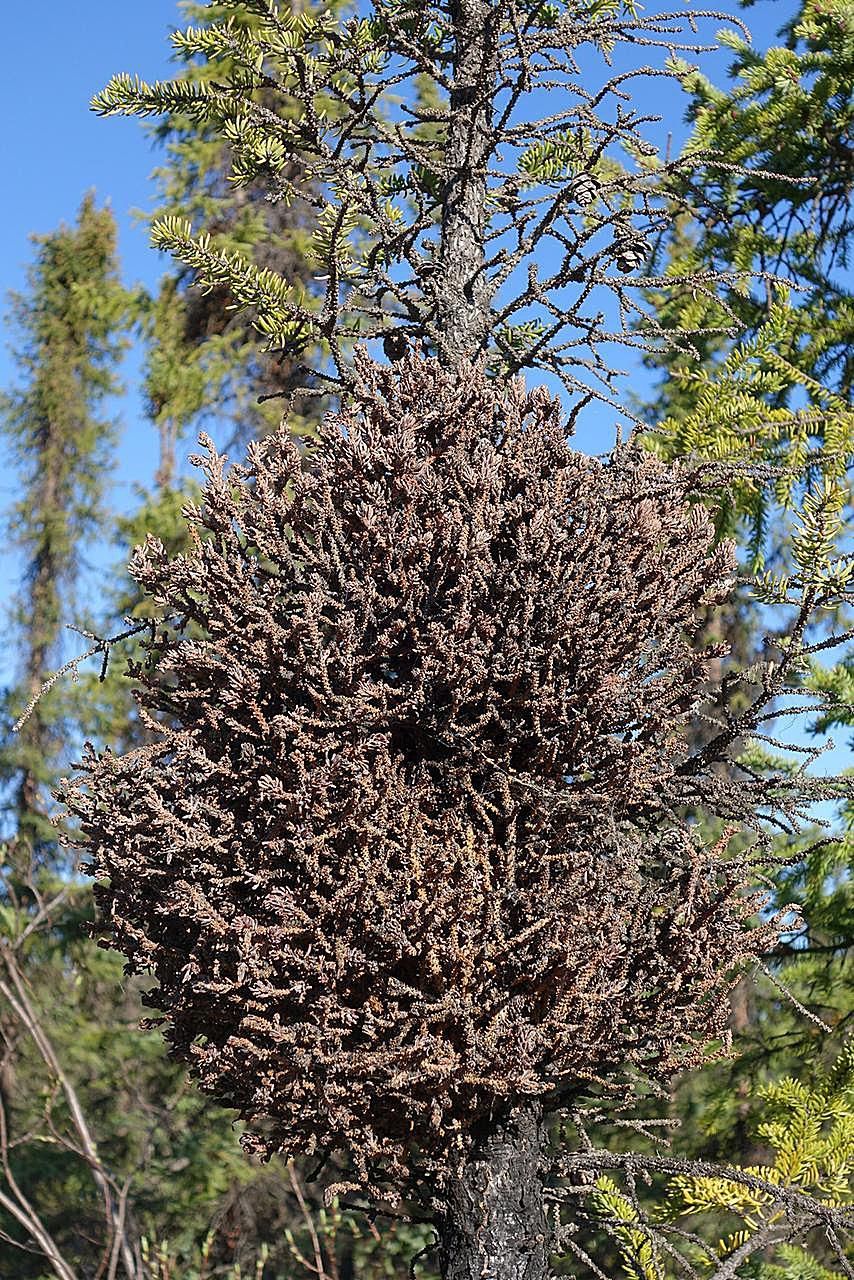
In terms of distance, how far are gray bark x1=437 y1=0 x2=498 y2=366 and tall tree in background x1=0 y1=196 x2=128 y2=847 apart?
15.0 m

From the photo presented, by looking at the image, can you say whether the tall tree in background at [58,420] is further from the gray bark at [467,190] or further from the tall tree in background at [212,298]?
the gray bark at [467,190]

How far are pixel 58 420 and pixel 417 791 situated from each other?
58.2ft

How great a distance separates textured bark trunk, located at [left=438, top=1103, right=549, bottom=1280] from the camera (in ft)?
8.80

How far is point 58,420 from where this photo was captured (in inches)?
740

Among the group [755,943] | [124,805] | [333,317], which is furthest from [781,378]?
[124,805]

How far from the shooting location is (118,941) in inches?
110

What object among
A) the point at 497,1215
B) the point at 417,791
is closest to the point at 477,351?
the point at 417,791

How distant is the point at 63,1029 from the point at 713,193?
9894 mm

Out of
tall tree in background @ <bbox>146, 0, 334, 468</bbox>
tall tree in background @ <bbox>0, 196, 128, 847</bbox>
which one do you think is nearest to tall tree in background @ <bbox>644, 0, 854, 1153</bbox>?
tall tree in background @ <bbox>146, 0, 334, 468</bbox>

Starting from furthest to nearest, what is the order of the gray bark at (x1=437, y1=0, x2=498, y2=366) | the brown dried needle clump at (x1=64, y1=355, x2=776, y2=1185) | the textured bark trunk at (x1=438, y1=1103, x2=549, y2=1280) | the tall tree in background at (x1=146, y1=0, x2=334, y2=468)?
the tall tree in background at (x1=146, y1=0, x2=334, y2=468) → the gray bark at (x1=437, y1=0, x2=498, y2=366) → the textured bark trunk at (x1=438, y1=1103, x2=549, y2=1280) → the brown dried needle clump at (x1=64, y1=355, x2=776, y2=1185)

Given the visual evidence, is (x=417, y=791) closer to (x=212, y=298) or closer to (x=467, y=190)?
(x=467, y=190)

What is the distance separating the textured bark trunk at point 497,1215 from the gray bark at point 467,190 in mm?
2154

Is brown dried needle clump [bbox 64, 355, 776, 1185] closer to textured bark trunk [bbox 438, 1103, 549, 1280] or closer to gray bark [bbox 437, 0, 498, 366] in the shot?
textured bark trunk [bbox 438, 1103, 549, 1280]

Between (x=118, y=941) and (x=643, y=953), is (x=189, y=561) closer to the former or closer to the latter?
(x=118, y=941)
